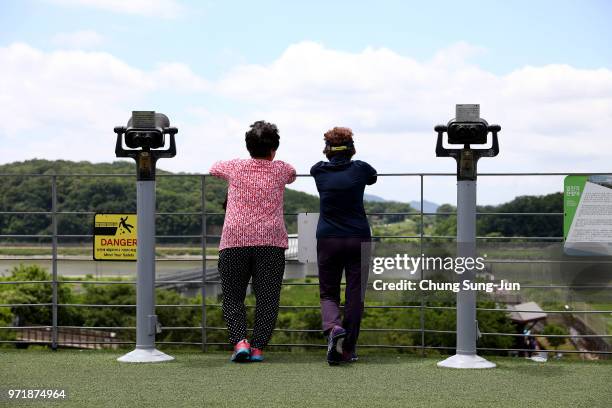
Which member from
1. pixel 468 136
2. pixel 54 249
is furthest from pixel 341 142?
pixel 54 249

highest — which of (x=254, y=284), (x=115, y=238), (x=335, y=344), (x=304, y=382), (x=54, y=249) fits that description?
(x=115, y=238)

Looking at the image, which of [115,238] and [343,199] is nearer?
[343,199]

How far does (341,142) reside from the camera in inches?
283

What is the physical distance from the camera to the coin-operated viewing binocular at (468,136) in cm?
705

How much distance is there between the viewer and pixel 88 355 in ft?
25.9

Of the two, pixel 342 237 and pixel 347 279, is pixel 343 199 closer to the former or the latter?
pixel 342 237

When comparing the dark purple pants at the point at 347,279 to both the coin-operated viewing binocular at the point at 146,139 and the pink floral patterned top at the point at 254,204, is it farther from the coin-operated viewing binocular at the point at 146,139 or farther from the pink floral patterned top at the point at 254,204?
the coin-operated viewing binocular at the point at 146,139

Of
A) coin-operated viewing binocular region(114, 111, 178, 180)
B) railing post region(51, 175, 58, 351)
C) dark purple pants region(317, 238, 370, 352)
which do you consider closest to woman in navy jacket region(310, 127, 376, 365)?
dark purple pants region(317, 238, 370, 352)

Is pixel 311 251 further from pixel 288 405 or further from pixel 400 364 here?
pixel 288 405

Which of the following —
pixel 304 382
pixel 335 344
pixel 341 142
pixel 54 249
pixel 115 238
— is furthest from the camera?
pixel 54 249

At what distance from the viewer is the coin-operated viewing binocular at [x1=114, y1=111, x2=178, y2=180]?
7406 mm

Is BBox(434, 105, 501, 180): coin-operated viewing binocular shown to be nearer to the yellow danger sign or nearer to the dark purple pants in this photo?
the dark purple pants

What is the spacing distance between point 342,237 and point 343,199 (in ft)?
0.92

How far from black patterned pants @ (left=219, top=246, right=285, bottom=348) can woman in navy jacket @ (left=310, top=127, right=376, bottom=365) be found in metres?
0.35
